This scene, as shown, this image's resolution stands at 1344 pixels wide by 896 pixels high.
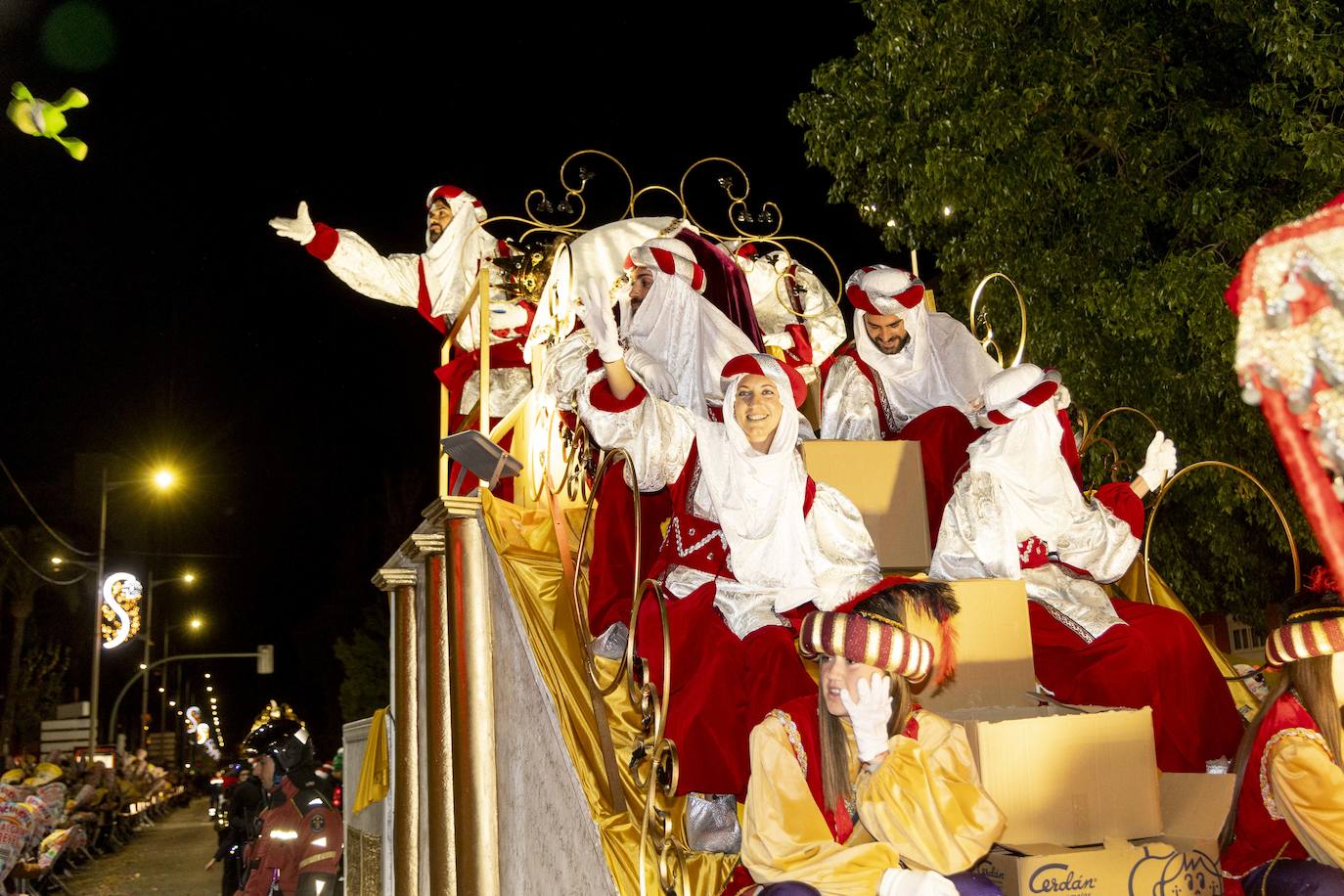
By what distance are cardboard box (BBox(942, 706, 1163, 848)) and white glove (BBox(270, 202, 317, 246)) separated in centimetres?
556

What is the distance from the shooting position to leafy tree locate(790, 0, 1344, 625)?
9.04m

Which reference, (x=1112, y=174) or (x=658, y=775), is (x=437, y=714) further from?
(x=1112, y=174)

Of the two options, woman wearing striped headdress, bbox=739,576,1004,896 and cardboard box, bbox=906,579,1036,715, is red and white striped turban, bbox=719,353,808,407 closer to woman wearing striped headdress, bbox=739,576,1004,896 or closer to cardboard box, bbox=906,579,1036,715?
cardboard box, bbox=906,579,1036,715

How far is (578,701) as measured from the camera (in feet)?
17.0

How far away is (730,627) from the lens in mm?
4766

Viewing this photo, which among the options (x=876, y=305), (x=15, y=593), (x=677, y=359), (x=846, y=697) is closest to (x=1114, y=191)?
(x=876, y=305)

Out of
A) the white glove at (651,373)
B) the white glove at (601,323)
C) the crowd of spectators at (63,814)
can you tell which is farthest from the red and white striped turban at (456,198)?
the crowd of spectators at (63,814)

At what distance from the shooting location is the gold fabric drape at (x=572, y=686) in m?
4.47

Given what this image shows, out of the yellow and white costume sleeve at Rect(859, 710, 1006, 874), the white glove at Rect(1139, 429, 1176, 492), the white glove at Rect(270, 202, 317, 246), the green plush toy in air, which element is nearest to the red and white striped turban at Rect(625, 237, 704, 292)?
the white glove at Rect(1139, 429, 1176, 492)

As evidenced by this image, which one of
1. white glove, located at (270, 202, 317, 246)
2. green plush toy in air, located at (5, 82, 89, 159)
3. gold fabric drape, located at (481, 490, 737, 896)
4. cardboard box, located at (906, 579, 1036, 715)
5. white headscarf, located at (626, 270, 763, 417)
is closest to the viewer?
green plush toy in air, located at (5, 82, 89, 159)

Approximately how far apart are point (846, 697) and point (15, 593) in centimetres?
2745

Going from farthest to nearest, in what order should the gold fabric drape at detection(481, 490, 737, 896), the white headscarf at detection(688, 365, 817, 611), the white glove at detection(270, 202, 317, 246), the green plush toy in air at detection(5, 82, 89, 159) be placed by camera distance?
the white glove at detection(270, 202, 317, 246) → the white headscarf at detection(688, 365, 817, 611) → the gold fabric drape at detection(481, 490, 737, 896) → the green plush toy in air at detection(5, 82, 89, 159)

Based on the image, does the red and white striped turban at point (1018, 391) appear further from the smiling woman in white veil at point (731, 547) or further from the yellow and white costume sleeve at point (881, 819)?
the yellow and white costume sleeve at point (881, 819)

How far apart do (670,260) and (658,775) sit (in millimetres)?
2974
